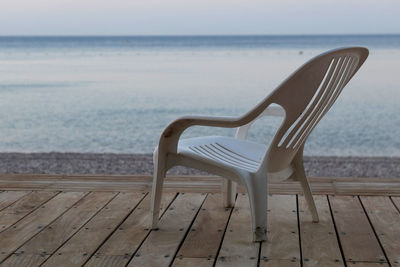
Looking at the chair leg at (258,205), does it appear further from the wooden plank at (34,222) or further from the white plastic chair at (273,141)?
the wooden plank at (34,222)

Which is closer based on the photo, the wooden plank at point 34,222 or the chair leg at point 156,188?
the wooden plank at point 34,222

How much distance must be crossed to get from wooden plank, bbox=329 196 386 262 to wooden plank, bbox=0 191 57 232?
1.63 metres

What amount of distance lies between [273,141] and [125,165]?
3.60 m

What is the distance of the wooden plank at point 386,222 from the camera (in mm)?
2348

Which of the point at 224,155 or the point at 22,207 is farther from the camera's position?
the point at 22,207

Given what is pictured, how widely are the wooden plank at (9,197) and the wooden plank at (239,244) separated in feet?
4.21

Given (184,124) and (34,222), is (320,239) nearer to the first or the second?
(184,124)

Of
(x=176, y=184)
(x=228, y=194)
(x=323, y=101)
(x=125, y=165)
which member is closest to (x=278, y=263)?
(x=323, y=101)

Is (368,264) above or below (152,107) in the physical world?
above

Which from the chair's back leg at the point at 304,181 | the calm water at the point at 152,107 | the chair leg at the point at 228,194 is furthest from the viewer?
the calm water at the point at 152,107

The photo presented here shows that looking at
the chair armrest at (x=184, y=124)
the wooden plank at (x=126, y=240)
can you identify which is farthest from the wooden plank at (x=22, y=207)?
the chair armrest at (x=184, y=124)

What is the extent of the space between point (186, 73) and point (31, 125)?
10968 millimetres

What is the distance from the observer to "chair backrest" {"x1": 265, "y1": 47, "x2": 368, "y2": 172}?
7.40 feet

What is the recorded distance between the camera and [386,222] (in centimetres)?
275
